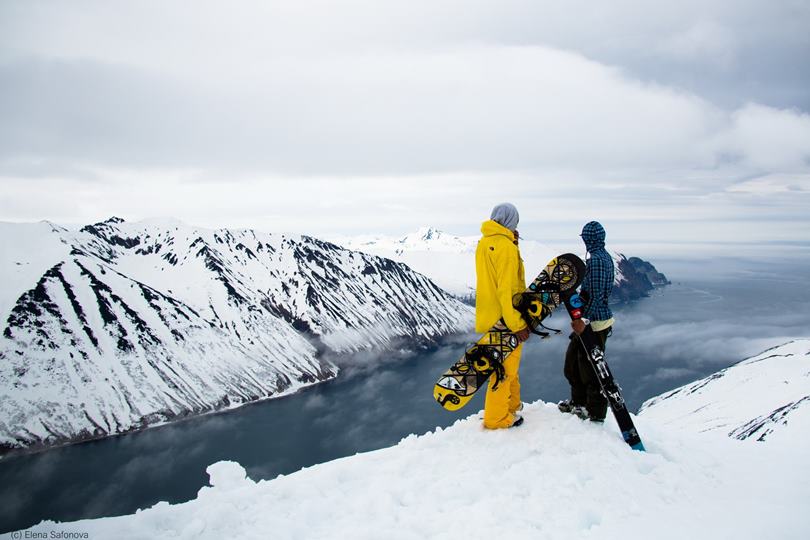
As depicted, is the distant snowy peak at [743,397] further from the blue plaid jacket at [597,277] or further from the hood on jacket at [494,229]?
the hood on jacket at [494,229]

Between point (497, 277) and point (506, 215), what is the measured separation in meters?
1.44

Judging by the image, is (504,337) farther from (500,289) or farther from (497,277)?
(497,277)

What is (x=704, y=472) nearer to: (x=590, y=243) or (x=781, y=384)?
(x=590, y=243)

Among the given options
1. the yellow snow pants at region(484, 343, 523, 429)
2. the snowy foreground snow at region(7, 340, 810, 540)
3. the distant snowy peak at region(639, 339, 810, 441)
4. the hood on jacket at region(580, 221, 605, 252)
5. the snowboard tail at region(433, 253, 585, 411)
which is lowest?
the distant snowy peak at region(639, 339, 810, 441)

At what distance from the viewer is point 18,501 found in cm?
13000

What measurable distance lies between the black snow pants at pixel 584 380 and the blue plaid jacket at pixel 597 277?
1.48 feet

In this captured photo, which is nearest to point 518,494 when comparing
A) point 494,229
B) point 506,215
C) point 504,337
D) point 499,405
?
point 499,405

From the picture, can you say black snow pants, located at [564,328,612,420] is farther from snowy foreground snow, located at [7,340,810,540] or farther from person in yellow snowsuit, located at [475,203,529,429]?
person in yellow snowsuit, located at [475,203,529,429]

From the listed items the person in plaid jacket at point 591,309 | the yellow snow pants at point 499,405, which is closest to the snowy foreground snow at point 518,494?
the yellow snow pants at point 499,405

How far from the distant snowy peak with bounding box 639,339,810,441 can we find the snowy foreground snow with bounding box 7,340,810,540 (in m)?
64.5

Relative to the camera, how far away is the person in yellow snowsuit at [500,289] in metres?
8.57

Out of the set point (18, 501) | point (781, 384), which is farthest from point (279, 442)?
point (781, 384)

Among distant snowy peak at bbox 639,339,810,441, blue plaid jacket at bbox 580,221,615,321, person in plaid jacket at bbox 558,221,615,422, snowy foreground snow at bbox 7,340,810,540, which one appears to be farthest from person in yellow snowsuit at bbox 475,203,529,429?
distant snowy peak at bbox 639,339,810,441

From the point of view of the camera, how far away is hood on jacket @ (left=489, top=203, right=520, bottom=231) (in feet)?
30.3
